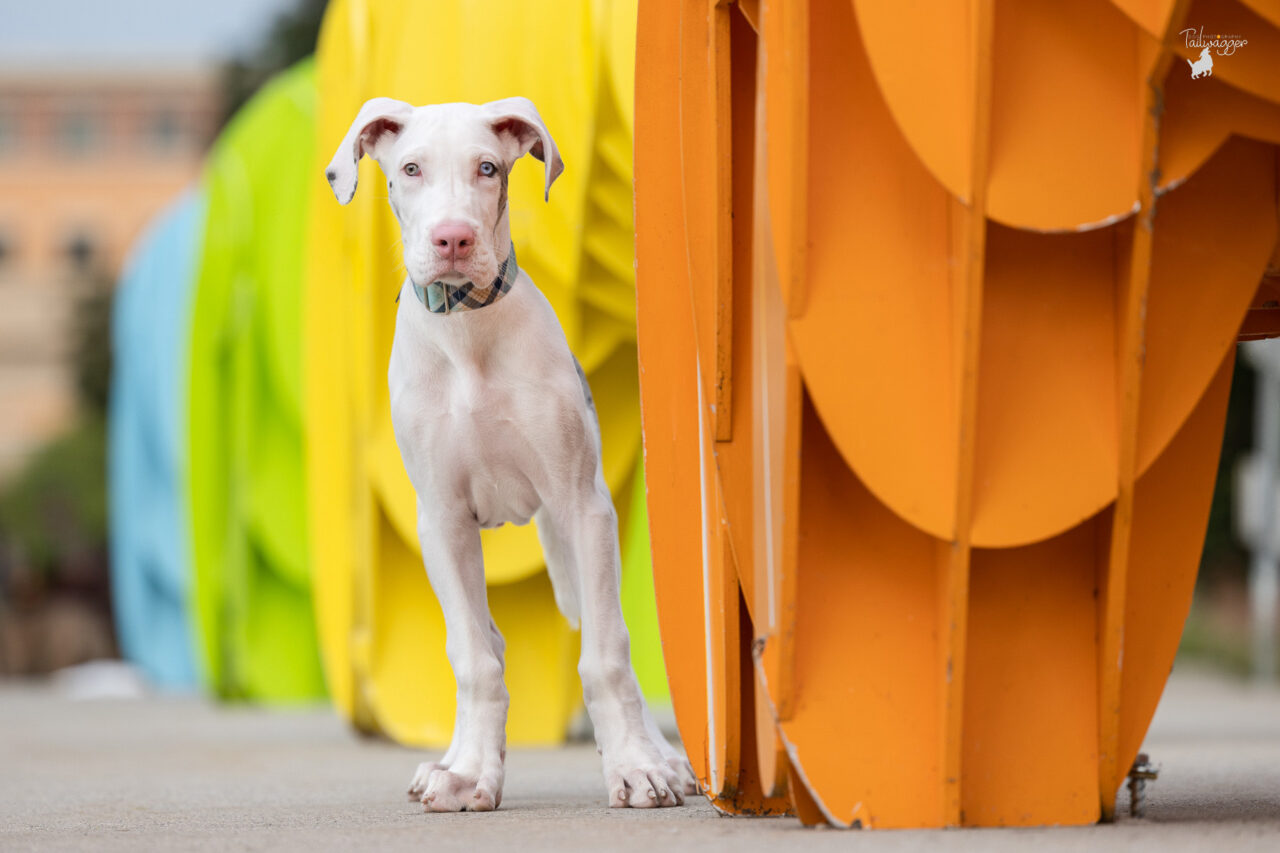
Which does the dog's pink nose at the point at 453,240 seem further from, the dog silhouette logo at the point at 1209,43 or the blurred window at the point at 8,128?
the blurred window at the point at 8,128

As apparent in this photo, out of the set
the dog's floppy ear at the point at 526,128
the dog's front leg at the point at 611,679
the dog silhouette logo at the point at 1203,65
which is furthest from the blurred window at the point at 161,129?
the dog silhouette logo at the point at 1203,65

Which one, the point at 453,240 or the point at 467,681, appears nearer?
the point at 453,240

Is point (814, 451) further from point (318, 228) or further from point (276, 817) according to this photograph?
point (318, 228)

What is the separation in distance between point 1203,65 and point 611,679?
8.62ft

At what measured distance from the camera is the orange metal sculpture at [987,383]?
5.04 m

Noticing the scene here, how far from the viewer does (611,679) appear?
6.32 m

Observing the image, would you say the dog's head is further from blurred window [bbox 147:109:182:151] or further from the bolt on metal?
blurred window [bbox 147:109:182:151]

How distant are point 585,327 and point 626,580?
1.95 meters

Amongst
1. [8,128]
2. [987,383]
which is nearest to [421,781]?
[987,383]

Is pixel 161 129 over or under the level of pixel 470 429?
over

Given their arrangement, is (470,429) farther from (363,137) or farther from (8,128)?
(8,128)

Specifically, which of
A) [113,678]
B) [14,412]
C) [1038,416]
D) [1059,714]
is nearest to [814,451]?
[1038,416]

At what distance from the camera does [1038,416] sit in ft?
16.9

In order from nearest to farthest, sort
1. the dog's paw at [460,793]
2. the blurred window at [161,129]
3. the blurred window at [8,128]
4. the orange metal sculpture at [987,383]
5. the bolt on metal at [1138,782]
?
1. the orange metal sculpture at [987,383]
2. the bolt on metal at [1138,782]
3. the dog's paw at [460,793]
4. the blurred window at [8,128]
5. the blurred window at [161,129]
